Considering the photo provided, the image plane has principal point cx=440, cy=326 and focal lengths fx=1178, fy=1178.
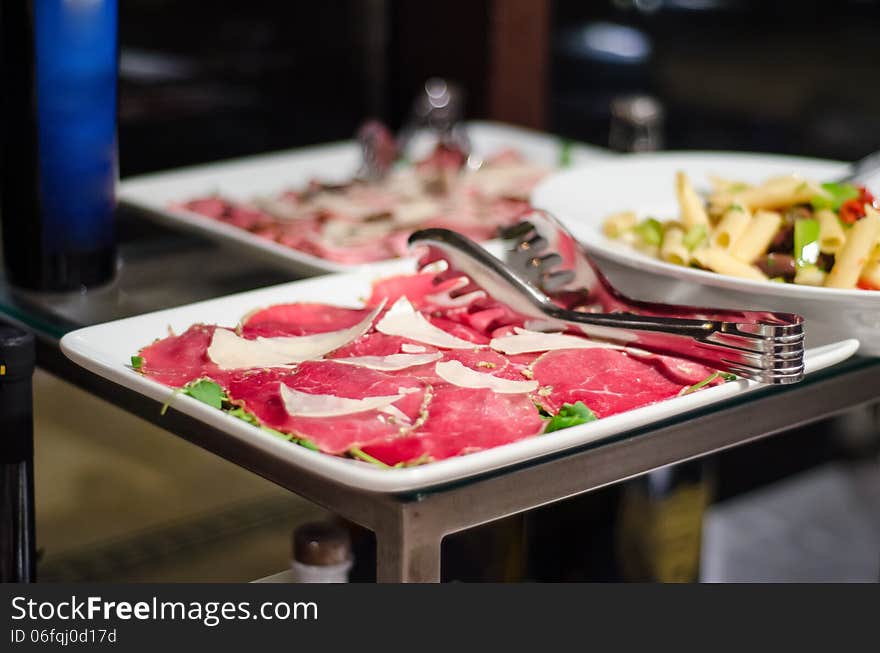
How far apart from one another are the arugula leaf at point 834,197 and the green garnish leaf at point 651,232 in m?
0.11

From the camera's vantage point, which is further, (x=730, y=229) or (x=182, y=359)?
(x=730, y=229)

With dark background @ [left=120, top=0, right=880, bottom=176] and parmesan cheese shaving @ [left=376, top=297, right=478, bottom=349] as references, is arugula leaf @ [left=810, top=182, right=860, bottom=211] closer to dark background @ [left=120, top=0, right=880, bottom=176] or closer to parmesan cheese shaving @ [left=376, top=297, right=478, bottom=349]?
parmesan cheese shaving @ [left=376, top=297, right=478, bottom=349]

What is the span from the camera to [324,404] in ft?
1.93

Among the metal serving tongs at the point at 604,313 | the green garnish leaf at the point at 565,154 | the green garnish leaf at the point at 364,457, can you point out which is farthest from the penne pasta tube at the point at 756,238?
the green garnish leaf at the point at 565,154

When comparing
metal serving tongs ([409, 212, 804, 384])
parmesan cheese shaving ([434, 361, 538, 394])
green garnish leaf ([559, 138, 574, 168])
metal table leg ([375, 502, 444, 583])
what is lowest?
metal table leg ([375, 502, 444, 583])

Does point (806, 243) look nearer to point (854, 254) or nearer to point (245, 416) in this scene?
point (854, 254)

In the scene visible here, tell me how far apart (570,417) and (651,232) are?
29 cm

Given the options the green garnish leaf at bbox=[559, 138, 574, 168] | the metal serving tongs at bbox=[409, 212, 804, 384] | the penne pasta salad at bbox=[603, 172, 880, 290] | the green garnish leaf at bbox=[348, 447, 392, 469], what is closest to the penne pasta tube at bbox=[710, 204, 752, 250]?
the penne pasta salad at bbox=[603, 172, 880, 290]

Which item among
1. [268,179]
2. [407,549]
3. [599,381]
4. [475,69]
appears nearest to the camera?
[407,549]

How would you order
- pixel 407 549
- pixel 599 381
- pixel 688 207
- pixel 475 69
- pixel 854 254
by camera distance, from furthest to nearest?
pixel 475 69, pixel 688 207, pixel 854 254, pixel 599 381, pixel 407 549

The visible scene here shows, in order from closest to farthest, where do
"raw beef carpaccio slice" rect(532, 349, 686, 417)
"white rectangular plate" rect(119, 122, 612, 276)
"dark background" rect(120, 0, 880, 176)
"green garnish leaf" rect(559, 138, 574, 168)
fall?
1. "raw beef carpaccio slice" rect(532, 349, 686, 417)
2. "white rectangular plate" rect(119, 122, 612, 276)
3. "green garnish leaf" rect(559, 138, 574, 168)
4. "dark background" rect(120, 0, 880, 176)

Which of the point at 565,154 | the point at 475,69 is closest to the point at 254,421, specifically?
the point at 565,154

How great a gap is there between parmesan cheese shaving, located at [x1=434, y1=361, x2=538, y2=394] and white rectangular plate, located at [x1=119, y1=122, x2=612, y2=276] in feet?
0.85

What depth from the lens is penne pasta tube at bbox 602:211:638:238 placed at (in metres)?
0.87
